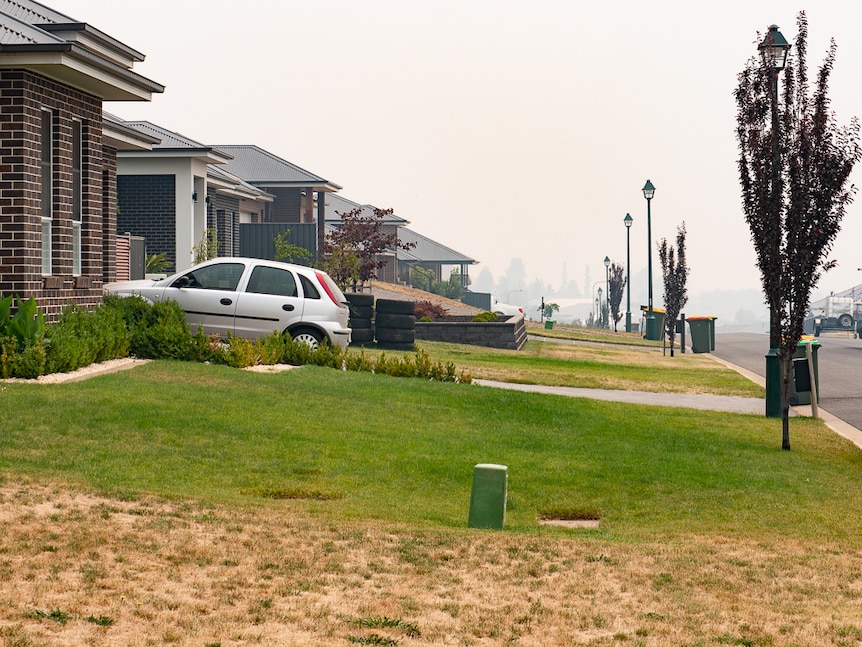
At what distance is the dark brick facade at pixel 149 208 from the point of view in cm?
3002

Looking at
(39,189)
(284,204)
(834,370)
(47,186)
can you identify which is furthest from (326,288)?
(284,204)

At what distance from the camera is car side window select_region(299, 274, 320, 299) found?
18.8m

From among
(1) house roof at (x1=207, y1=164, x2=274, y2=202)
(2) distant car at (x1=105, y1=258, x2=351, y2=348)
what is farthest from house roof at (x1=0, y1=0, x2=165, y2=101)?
(1) house roof at (x1=207, y1=164, x2=274, y2=202)

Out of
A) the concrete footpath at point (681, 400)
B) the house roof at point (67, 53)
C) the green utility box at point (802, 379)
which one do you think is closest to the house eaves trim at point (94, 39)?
the house roof at point (67, 53)

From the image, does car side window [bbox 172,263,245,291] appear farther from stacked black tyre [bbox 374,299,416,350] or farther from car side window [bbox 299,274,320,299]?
stacked black tyre [bbox 374,299,416,350]

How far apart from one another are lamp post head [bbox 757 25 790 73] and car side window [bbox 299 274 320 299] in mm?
8280

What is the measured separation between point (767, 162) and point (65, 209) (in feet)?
32.9

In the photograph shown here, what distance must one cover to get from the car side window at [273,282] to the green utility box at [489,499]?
10.4m

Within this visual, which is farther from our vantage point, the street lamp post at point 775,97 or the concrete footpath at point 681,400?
the concrete footpath at point 681,400

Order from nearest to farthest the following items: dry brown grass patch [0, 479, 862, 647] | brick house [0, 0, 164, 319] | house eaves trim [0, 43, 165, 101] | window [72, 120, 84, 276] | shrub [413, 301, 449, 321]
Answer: dry brown grass patch [0, 479, 862, 647]
house eaves trim [0, 43, 165, 101]
brick house [0, 0, 164, 319]
window [72, 120, 84, 276]
shrub [413, 301, 449, 321]

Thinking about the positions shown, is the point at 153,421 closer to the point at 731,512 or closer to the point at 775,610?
the point at 731,512

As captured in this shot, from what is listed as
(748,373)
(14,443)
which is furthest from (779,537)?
(748,373)

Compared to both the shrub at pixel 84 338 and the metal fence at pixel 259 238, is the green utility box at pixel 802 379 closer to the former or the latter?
the shrub at pixel 84 338

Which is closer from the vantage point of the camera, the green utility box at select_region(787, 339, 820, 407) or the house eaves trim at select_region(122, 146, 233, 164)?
the green utility box at select_region(787, 339, 820, 407)
